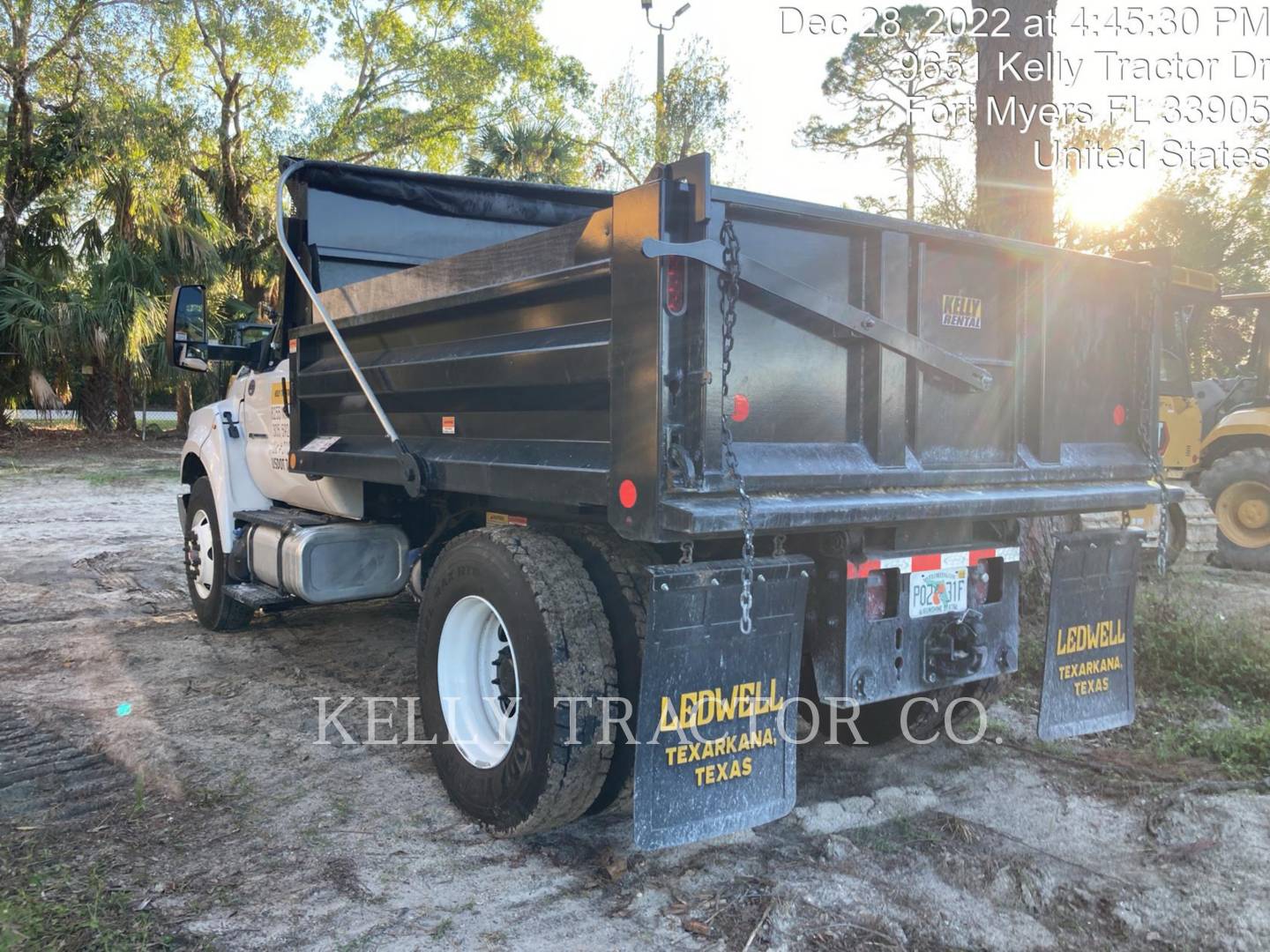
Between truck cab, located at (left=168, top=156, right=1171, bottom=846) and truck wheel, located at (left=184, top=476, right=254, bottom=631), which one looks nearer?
truck cab, located at (left=168, top=156, right=1171, bottom=846)

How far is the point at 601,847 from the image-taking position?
3256 mm

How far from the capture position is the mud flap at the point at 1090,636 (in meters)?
3.58

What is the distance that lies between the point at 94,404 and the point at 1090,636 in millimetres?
22969

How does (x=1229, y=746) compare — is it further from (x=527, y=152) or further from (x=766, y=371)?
(x=527, y=152)

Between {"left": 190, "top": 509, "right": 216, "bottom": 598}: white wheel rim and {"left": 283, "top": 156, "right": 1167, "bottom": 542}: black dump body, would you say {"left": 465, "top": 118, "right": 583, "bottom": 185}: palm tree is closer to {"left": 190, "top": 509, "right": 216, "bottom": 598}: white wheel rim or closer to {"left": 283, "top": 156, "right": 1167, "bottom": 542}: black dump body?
{"left": 190, "top": 509, "right": 216, "bottom": 598}: white wheel rim

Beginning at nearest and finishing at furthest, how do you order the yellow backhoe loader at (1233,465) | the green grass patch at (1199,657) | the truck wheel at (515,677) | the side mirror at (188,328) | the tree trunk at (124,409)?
the truck wheel at (515,677), the green grass patch at (1199,657), the side mirror at (188,328), the yellow backhoe loader at (1233,465), the tree trunk at (124,409)

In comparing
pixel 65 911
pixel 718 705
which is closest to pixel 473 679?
pixel 718 705

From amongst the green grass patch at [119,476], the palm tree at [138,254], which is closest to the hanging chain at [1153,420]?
the green grass patch at [119,476]

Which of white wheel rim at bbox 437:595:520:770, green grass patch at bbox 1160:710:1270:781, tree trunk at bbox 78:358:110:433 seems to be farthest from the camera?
tree trunk at bbox 78:358:110:433

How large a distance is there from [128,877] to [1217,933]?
3.18m

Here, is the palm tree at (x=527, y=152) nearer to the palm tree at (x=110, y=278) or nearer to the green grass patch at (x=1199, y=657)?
the palm tree at (x=110, y=278)

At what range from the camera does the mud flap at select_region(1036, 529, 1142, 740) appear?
11.8 ft

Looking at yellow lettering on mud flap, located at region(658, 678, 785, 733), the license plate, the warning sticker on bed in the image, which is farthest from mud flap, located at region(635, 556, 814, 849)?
the warning sticker on bed

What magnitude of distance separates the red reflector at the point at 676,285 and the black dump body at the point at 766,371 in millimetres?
14
